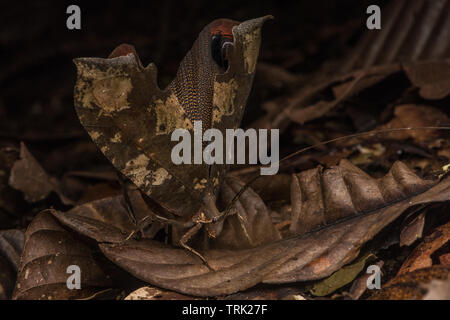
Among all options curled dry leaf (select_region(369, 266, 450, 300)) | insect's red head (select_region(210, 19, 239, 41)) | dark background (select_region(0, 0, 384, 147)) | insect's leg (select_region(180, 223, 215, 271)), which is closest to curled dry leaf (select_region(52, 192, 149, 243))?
insect's leg (select_region(180, 223, 215, 271))

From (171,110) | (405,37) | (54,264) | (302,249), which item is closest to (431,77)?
(405,37)

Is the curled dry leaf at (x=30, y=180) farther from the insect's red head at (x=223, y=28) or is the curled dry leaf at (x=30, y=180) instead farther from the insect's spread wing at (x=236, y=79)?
the insect's red head at (x=223, y=28)

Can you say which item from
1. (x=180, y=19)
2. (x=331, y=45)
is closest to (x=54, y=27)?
(x=180, y=19)

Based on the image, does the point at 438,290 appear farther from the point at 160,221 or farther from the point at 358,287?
the point at 160,221

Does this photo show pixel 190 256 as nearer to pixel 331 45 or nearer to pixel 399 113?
pixel 399 113

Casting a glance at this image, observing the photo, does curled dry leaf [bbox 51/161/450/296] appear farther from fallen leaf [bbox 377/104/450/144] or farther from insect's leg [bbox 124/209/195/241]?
fallen leaf [bbox 377/104/450/144]

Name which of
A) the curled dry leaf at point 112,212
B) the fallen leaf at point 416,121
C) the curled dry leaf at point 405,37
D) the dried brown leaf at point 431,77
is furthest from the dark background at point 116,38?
the curled dry leaf at point 112,212
